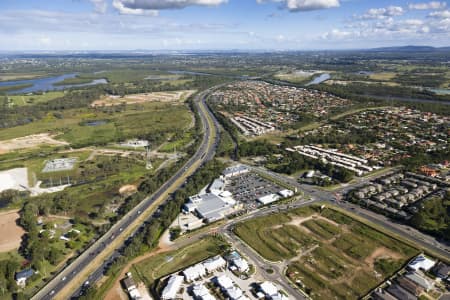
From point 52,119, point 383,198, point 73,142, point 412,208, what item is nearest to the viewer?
point 412,208

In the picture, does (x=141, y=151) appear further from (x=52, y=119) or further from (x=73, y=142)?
(x=52, y=119)

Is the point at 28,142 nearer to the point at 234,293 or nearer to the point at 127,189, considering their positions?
the point at 127,189

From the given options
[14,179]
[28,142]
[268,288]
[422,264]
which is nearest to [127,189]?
[14,179]

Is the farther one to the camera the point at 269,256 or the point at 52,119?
the point at 52,119

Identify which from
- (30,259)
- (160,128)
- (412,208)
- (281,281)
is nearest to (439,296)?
(281,281)

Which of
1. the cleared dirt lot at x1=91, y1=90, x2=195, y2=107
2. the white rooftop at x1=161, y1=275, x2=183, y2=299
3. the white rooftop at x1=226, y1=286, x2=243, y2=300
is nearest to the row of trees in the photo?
the white rooftop at x1=226, y1=286, x2=243, y2=300

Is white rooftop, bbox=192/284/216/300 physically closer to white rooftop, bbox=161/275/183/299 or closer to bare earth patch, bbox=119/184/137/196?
white rooftop, bbox=161/275/183/299
